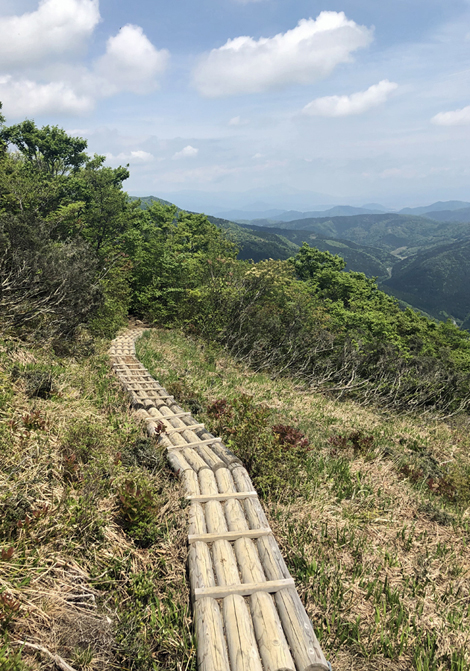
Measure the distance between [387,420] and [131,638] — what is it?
12516mm

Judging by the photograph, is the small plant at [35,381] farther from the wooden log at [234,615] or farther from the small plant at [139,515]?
the wooden log at [234,615]

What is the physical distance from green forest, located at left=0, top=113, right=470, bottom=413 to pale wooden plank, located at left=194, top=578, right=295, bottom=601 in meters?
7.50

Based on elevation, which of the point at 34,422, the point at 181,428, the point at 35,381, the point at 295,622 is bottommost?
the point at 295,622

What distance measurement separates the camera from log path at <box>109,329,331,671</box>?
9.48ft

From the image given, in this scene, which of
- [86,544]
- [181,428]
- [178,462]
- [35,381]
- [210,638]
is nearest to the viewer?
[210,638]

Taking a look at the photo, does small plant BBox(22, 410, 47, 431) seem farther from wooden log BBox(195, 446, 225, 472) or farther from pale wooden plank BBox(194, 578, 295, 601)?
pale wooden plank BBox(194, 578, 295, 601)

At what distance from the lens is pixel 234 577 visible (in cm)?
362

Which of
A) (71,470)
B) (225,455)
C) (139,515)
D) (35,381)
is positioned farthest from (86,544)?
(35,381)

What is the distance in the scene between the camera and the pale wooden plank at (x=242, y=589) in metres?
3.38

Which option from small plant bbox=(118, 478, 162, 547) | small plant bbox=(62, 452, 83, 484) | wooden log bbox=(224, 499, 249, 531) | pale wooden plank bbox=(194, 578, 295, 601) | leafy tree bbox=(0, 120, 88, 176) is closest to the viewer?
pale wooden plank bbox=(194, 578, 295, 601)

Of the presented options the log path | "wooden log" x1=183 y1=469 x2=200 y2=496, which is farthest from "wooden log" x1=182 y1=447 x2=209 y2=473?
"wooden log" x1=183 y1=469 x2=200 y2=496

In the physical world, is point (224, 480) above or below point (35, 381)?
below

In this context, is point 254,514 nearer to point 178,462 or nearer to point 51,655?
point 178,462

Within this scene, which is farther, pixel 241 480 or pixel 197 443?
pixel 197 443
